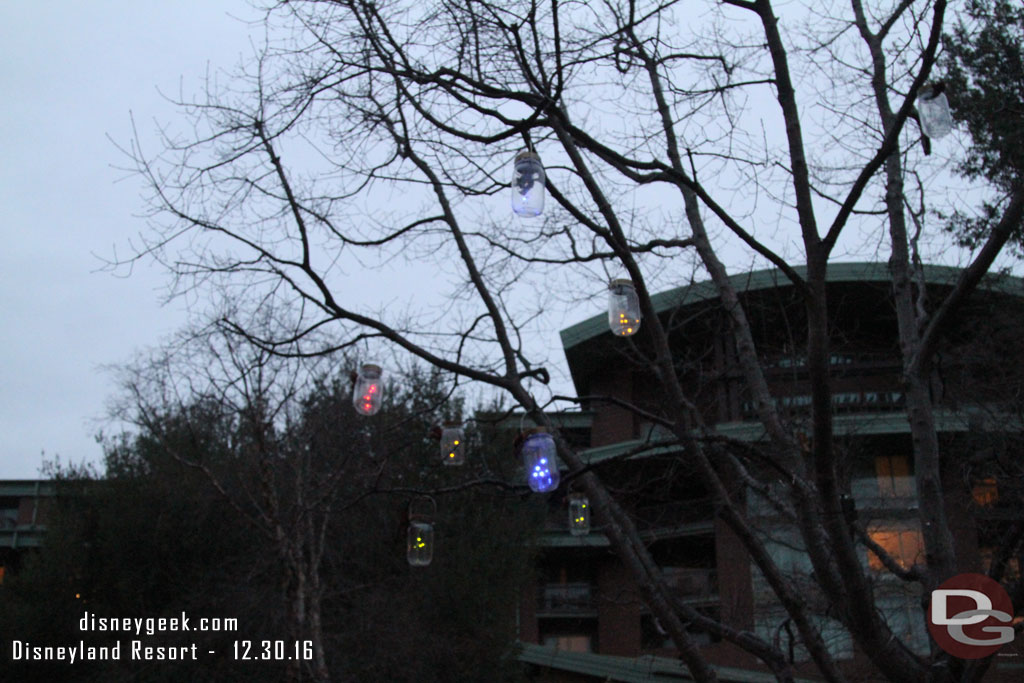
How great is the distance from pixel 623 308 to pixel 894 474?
53.3ft

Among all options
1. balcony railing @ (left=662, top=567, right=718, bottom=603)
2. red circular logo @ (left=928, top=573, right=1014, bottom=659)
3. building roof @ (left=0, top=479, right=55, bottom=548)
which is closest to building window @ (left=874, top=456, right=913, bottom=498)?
balcony railing @ (left=662, top=567, right=718, bottom=603)

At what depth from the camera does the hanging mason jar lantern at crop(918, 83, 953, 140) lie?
5438 millimetres

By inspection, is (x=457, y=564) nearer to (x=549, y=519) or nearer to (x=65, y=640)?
(x=549, y=519)

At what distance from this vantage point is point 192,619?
16906mm

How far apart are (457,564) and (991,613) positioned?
42.2 feet

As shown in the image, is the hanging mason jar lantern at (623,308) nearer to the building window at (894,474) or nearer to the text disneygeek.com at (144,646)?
the text disneygeek.com at (144,646)

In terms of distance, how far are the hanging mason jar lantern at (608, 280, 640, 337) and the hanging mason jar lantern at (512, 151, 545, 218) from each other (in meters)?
1.09

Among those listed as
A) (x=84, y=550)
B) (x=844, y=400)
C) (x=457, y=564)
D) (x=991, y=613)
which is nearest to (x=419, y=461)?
(x=457, y=564)

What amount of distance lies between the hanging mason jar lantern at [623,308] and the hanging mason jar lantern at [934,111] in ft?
7.29

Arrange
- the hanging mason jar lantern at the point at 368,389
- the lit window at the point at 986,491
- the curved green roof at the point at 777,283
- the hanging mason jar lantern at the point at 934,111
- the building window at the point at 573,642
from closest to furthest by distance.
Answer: the hanging mason jar lantern at the point at 934,111, the hanging mason jar lantern at the point at 368,389, the lit window at the point at 986,491, the curved green roof at the point at 777,283, the building window at the point at 573,642

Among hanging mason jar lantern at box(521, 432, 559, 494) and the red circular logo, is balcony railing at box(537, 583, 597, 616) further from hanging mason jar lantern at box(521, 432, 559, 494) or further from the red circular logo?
hanging mason jar lantern at box(521, 432, 559, 494)

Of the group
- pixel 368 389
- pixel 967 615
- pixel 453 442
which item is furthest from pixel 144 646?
pixel 967 615

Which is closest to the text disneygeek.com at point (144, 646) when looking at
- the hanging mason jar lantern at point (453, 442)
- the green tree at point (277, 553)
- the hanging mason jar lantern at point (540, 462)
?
the green tree at point (277, 553)

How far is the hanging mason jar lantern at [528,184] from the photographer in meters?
5.58
